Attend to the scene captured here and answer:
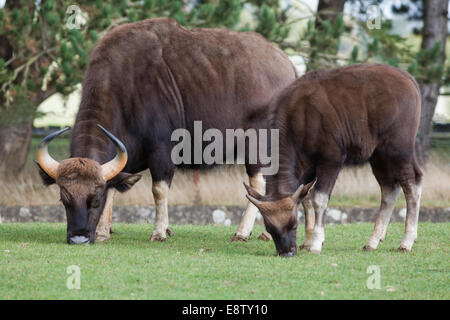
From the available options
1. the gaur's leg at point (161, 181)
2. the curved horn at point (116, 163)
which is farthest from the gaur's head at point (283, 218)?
the gaur's leg at point (161, 181)

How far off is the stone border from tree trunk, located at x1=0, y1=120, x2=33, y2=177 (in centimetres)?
253

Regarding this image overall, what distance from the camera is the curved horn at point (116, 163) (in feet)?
32.2

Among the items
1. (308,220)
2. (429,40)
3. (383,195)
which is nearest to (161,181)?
(308,220)

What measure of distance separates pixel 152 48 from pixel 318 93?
2.86m

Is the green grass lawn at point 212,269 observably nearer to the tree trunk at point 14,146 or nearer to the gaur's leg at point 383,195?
the gaur's leg at point 383,195

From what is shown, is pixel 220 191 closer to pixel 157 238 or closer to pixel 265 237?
pixel 265 237

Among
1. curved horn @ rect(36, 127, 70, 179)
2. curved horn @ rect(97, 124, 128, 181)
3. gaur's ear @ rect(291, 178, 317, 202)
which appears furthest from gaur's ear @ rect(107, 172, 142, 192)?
gaur's ear @ rect(291, 178, 317, 202)

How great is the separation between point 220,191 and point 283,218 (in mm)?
8967

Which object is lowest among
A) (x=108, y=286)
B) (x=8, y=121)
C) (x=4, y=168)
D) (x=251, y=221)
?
(x=4, y=168)

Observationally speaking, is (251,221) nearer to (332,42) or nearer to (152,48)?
(152,48)

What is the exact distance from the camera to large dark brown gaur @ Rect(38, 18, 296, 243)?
9.77 meters

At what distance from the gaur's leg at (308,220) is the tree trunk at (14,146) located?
11.0 m

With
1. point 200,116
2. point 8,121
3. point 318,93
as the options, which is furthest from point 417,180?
point 8,121

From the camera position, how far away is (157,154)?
423 inches
